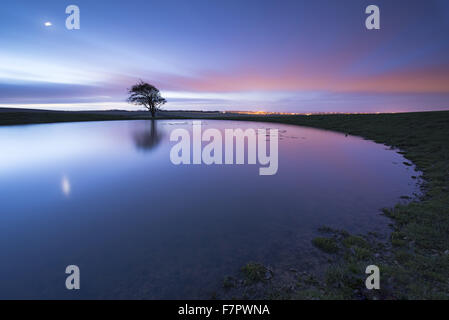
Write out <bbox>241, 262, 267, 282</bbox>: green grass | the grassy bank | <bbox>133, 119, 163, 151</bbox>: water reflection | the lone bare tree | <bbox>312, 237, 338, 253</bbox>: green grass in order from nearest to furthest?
the grassy bank → <bbox>241, 262, 267, 282</bbox>: green grass → <bbox>312, 237, 338, 253</bbox>: green grass → <bbox>133, 119, 163, 151</bbox>: water reflection → the lone bare tree

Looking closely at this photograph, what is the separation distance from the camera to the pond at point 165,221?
15.3ft

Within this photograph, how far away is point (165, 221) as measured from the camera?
23.9 feet

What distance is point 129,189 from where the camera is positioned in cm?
1045

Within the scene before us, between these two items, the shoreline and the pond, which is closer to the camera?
the shoreline

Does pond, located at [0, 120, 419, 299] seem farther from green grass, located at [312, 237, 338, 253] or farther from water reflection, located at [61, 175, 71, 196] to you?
green grass, located at [312, 237, 338, 253]

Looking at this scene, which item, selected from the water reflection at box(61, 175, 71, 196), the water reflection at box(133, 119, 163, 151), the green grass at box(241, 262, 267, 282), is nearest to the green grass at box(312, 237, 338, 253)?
the green grass at box(241, 262, 267, 282)

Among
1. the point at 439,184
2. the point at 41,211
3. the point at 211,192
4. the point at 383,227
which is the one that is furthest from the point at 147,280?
the point at 439,184

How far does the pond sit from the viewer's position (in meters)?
4.66

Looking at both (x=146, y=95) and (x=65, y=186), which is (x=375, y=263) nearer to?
(x=65, y=186)

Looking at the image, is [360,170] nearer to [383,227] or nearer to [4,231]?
[383,227]

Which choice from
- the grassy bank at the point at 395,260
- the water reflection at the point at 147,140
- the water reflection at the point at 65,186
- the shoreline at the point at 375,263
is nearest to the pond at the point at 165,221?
the water reflection at the point at 65,186

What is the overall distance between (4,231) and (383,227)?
45.1 feet

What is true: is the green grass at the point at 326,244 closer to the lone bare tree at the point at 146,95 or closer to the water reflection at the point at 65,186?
the water reflection at the point at 65,186

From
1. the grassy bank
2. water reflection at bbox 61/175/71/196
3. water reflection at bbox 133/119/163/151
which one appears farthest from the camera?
water reflection at bbox 133/119/163/151
